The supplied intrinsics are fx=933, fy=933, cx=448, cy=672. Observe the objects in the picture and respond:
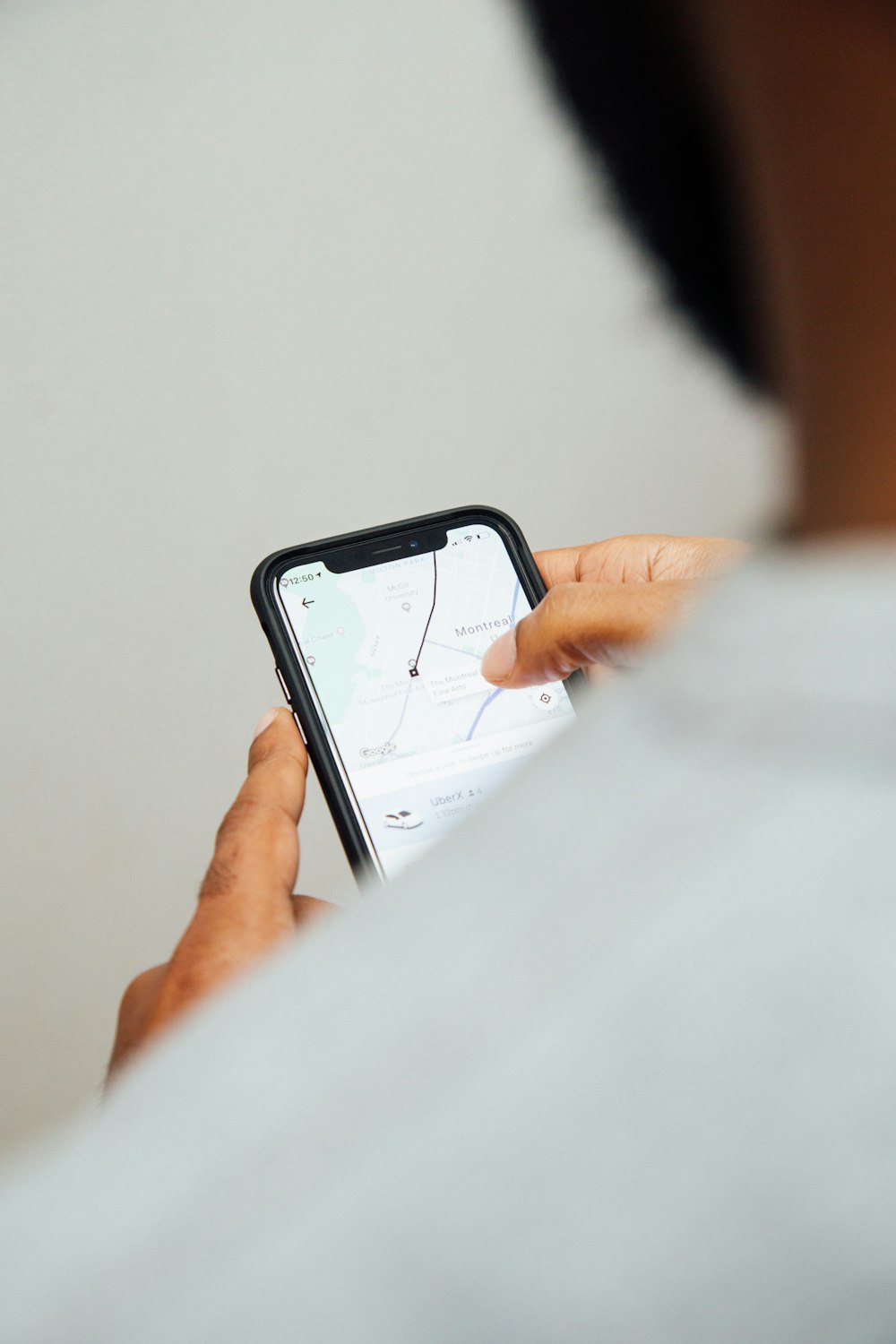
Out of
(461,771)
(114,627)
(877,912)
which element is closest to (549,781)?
(877,912)

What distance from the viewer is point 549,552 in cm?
46

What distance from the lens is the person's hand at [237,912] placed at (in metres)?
0.23

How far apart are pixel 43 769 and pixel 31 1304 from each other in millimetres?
490

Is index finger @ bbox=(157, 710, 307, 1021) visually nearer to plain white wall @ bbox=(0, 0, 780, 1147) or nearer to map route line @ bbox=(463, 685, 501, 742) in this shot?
map route line @ bbox=(463, 685, 501, 742)

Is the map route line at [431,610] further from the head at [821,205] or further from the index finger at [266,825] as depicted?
the head at [821,205]

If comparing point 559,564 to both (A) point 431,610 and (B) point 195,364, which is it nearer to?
(A) point 431,610

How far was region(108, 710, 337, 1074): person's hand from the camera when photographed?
23 cm

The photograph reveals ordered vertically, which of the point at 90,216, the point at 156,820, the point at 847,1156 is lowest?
the point at 156,820

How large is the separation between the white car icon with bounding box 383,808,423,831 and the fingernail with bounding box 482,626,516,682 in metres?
0.06

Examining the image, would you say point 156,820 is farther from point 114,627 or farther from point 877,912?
point 877,912

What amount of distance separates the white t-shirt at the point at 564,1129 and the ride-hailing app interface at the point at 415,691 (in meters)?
0.25

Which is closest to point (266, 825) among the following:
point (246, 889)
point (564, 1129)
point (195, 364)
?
point (246, 889)

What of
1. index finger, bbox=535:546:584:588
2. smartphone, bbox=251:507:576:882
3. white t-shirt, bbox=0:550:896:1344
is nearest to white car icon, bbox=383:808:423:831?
smartphone, bbox=251:507:576:882

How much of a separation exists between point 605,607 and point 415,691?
0.34ft
